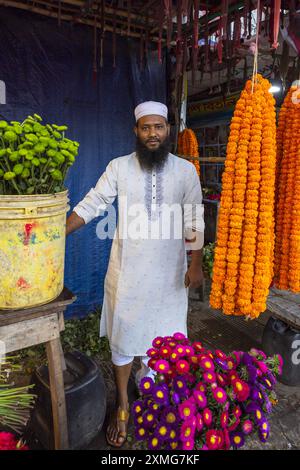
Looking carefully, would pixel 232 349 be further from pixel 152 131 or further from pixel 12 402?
pixel 12 402

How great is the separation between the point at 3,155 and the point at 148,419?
1.08 metres

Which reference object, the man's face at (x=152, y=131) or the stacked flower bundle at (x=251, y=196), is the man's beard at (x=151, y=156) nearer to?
the man's face at (x=152, y=131)

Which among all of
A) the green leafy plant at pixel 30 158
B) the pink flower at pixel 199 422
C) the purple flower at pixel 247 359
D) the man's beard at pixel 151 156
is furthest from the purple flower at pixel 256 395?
the man's beard at pixel 151 156

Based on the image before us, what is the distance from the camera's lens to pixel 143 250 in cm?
230

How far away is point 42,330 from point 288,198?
154cm

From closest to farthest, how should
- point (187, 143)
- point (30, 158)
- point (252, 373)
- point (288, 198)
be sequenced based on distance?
point (30, 158)
point (252, 373)
point (288, 198)
point (187, 143)

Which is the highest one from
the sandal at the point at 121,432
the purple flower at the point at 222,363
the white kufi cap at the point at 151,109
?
the white kufi cap at the point at 151,109

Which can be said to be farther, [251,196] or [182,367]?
[251,196]

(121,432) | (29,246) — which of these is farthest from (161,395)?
(121,432)

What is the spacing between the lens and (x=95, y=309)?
4.03 metres

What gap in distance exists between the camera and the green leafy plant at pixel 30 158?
47.9 inches

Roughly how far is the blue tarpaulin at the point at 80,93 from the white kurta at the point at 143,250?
4.78 feet

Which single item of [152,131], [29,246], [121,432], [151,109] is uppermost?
[151,109]
